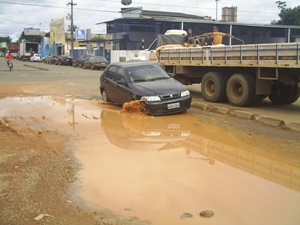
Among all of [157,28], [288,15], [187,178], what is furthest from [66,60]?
[187,178]

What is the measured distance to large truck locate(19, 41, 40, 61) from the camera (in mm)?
73856

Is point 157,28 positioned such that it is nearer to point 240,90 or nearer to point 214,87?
point 214,87

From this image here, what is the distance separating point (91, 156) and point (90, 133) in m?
1.87

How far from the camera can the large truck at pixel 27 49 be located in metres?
73.9

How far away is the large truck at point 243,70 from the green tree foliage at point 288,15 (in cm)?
4887

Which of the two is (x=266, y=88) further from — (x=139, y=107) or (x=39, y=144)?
(x=39, y=144)

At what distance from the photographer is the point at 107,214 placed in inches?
165

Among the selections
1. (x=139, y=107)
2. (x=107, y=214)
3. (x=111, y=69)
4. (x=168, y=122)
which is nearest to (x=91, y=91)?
(x=111, y=69)

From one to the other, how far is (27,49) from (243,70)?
7650 centimetres

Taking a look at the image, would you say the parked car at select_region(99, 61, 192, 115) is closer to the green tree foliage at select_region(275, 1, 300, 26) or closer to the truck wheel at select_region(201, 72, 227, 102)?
the truck wheel at select_region(201, 72, 227, 102)

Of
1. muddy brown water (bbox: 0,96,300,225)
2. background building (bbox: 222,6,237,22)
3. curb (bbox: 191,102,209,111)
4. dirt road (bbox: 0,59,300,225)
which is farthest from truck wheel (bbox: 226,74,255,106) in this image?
background building (bbox: 222,6,237,22)

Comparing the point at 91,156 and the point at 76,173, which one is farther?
the point at 91,156

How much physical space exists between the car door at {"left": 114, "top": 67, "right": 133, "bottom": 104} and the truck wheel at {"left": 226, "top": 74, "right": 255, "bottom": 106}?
3.59 metres

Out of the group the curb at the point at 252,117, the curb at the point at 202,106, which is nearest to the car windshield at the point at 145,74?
the curb at the point at 202,106
